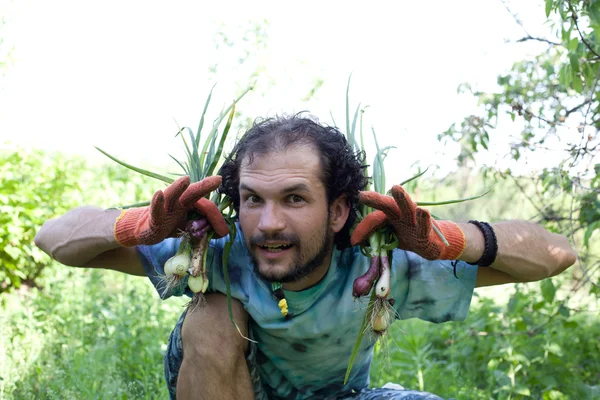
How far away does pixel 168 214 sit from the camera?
2078mm

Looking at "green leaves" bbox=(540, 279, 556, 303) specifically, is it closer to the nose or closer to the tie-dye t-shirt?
the tie-dye t-shirt

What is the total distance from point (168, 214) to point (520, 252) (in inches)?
43.8

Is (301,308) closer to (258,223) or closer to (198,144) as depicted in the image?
(258,223)

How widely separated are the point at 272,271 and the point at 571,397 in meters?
1.89

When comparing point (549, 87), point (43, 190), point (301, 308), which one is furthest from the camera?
point (43, 190)

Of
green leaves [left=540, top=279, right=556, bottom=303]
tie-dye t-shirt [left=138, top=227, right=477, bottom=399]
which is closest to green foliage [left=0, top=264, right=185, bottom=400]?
tie-dye t-shirt [left=138, top=227, right=477, bottom=399]

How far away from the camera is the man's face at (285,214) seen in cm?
215

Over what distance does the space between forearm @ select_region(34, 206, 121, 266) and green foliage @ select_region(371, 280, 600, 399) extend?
1.36 meters

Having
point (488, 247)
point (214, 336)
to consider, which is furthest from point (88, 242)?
point (488, 247)

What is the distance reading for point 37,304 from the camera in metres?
4.36

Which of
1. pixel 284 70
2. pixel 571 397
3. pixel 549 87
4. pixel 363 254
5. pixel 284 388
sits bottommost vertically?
pixel 571 397

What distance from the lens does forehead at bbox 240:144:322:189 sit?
2182 millimetres

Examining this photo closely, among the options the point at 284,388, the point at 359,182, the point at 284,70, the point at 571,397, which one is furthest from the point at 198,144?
the point at 284,70

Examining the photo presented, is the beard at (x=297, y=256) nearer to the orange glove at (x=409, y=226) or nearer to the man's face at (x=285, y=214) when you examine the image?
the man's face at (x=285, y=214)
